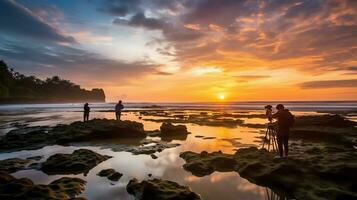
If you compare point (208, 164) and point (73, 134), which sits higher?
point (73, 134)

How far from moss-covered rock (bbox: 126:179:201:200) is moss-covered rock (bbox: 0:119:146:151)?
13877 mm

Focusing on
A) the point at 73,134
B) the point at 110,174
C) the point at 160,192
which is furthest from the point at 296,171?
the point at 73,134

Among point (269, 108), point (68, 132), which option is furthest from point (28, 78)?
point (269, 108)

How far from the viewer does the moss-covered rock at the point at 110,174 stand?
1249cm

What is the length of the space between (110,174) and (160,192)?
403 centimetres

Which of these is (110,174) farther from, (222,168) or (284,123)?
(284,123)

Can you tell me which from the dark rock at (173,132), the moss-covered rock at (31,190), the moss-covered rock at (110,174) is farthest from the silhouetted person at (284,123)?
the dark rock at (173,132)

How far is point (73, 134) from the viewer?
24672 mm

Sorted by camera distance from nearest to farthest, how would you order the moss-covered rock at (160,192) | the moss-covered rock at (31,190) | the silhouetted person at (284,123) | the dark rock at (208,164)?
the moss-covered rock at (31,190), the moss-covered rock at (160,192), the dark rock at (208,164), the silhouetted person at (284,123)

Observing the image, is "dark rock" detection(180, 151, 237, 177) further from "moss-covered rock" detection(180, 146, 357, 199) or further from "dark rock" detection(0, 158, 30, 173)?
"dark rock" detection(0, 158, 30, 173)

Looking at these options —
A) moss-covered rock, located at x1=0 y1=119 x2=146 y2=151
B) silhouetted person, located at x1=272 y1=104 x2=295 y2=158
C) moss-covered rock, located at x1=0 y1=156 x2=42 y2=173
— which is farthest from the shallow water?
silhouetted person, located at x1=272 y1=104 x2=295 y2=158

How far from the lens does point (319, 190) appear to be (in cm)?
1044

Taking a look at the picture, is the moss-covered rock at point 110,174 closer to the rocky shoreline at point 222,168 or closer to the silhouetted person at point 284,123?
the rocky shoreline at point 222,168

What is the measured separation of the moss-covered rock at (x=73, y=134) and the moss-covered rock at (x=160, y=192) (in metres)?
13.9
